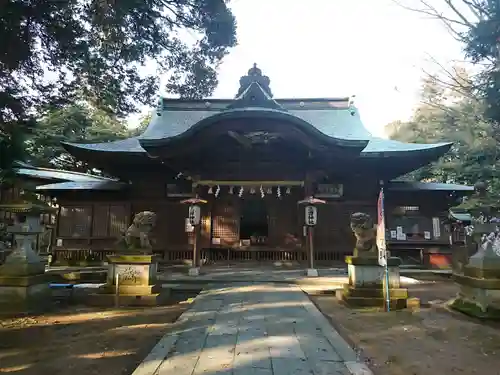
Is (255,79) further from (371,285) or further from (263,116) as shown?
(371,285)

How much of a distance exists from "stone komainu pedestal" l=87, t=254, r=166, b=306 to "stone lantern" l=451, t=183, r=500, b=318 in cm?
600

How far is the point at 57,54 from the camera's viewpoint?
7.58m

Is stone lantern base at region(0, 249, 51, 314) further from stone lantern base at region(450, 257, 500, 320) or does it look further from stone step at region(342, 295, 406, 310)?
stone lantern base at region(450, 257, 500, 320)

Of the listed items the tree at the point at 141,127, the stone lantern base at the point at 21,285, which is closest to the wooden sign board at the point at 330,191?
the stone lantern base at the point at 21,285

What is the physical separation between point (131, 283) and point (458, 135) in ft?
62.4

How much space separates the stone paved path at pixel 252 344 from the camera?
3141 millimetres

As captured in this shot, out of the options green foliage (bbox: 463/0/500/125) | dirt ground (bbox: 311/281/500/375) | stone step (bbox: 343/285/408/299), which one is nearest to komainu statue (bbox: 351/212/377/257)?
stone step (bbox: 343/285/408/299)

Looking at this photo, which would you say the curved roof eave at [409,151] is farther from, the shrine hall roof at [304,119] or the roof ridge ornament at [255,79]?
the roof ridge ornament at [255,79]

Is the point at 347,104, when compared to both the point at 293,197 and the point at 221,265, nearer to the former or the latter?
the point at 293,197

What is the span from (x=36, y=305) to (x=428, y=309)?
756cm

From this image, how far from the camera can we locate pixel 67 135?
91.6 ft

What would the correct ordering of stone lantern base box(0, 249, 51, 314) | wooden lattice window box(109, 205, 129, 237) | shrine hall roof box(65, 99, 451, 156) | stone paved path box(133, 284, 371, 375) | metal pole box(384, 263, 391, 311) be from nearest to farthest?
stone paved path box(133, 284, 371, 375) → metal pole box(384, 263, 391, 311) → stone lantern base box(0, 249, 51, 314) → shrine hall roof box(65, 99, 451, 156) → wooden lattice window box(109, 205, 129, 237)

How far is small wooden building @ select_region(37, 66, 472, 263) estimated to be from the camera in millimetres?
12211

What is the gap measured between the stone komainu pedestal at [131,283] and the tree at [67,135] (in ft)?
69.1
